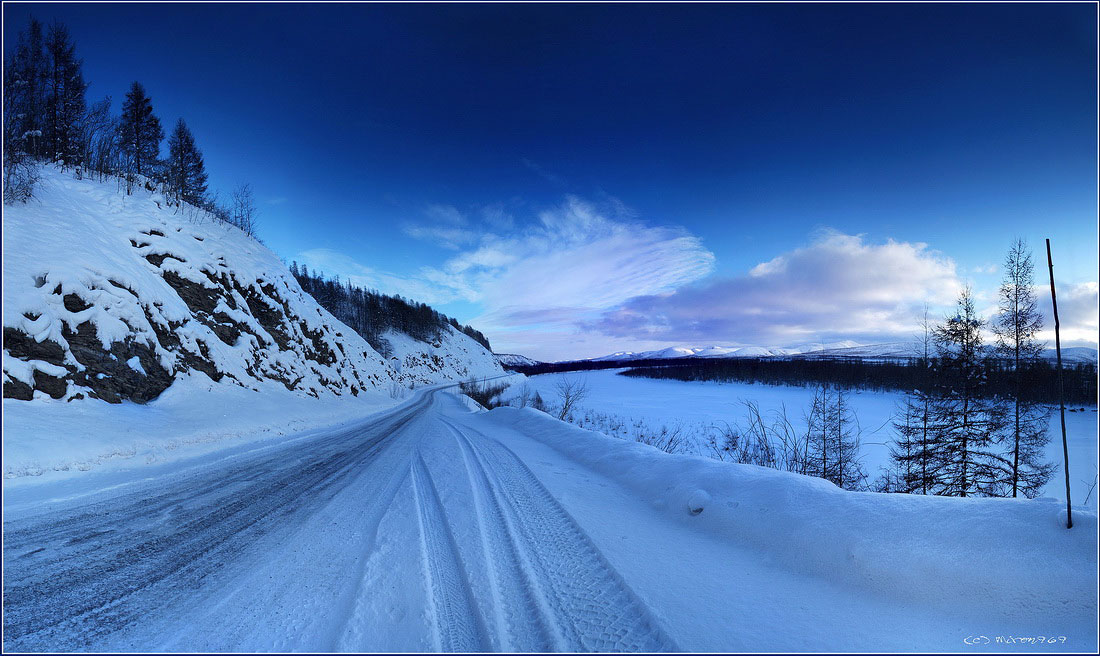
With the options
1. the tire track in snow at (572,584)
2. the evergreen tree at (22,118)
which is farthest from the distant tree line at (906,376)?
the evergreen tree at (22,118)

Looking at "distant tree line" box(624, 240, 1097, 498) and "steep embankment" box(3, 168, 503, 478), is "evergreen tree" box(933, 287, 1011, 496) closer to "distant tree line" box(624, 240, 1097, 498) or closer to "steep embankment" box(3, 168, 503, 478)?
"distant tree line" box(624, 240, 1097, 498)

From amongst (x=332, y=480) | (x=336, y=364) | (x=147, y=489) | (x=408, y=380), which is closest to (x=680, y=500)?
(x=332, y=480)

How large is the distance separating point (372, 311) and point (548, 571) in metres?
80.1

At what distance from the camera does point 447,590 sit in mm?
2949

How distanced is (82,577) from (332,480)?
3305mm

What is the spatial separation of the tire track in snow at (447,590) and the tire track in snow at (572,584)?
1.14ft

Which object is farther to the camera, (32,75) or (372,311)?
(372,311)

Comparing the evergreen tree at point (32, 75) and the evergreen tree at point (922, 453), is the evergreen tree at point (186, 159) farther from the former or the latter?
the evergreen tree at point (922, 453)

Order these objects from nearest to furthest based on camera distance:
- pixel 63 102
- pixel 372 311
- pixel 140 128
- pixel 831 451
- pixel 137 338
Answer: pixel 137 338 < pixel 831 451 < pixel 63 102 < pixel 140 128 < pixel 372 311

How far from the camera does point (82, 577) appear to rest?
3.05 m

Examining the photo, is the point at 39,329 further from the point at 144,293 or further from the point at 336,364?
the point at 336,364

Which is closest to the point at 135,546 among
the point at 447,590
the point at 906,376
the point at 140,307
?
the point at 447,590

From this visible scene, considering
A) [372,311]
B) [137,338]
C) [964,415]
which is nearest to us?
[137,338]

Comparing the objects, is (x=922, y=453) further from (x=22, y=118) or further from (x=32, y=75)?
(x=32, y=75)
